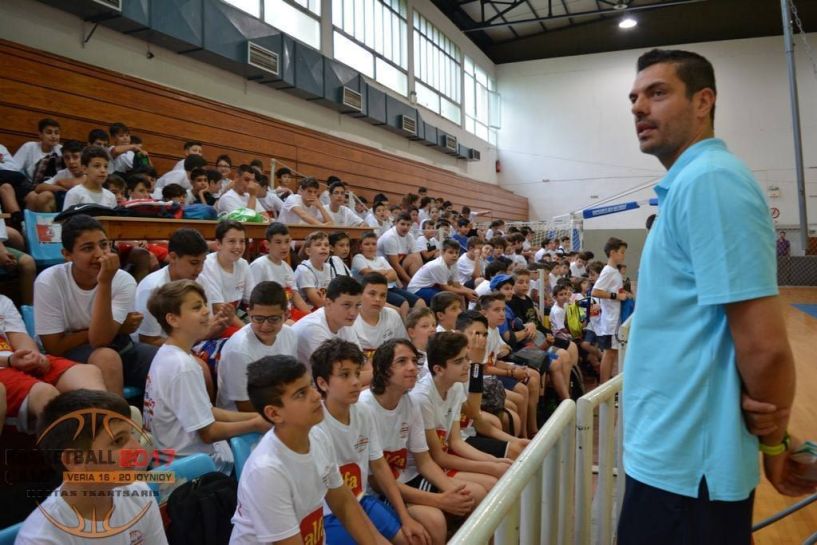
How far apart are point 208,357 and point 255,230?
6.48ft

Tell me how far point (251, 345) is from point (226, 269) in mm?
1324

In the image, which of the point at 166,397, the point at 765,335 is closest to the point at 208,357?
the point at 166,397

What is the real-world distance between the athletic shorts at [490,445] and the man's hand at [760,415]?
2203 mm

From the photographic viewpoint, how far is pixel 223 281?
395 centimetres

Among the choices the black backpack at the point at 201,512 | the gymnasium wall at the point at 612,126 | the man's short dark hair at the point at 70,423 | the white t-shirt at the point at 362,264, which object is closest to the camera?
the man's short dark hair at the point at 70,423

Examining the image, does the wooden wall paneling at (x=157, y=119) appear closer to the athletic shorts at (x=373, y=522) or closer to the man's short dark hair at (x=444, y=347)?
the man's short dark hair at (x=444, y=347)

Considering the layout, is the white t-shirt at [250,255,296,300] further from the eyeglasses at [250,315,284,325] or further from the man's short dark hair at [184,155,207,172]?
the man's short dark hair at [184,155,207,172]

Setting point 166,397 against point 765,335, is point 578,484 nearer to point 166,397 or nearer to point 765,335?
point 765,335

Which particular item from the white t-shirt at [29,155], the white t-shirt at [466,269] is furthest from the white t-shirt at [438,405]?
the white t-shirt at [29,155]

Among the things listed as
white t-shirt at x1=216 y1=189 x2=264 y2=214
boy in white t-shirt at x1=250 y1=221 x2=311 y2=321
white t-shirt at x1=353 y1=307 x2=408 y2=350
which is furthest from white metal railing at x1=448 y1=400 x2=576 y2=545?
white t-shirt at x1=216 y1=189 x2=264 y2=214

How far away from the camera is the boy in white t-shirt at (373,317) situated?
3.83m

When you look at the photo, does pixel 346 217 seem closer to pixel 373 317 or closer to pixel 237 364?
pixel 373 317

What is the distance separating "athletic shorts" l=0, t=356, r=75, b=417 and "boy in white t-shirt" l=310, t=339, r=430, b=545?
116 cm

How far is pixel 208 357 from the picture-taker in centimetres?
319
